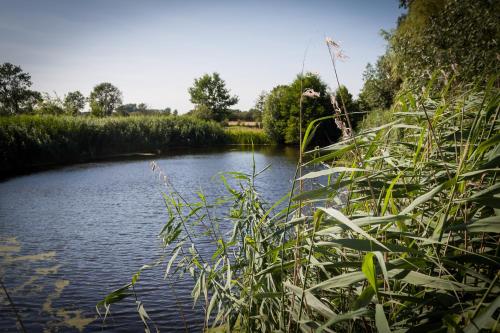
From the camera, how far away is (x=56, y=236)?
9.77 meters

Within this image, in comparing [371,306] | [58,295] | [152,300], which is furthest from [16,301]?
[371,306]

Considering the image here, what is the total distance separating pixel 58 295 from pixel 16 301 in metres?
0.67

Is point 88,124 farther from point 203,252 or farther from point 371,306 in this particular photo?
point 371,306

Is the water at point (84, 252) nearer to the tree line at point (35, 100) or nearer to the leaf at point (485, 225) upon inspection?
the leaf at point (485, 225)

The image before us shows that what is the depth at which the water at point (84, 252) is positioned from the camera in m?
5.61

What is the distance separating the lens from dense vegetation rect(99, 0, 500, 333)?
147 cm

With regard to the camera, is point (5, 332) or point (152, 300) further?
point (152, 300)

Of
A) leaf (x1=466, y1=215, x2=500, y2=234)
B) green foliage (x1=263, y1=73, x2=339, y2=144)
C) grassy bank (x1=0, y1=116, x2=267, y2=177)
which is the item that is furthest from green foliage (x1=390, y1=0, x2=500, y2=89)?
green foliage (x1=263, y1=73, x2=339, y2=144)

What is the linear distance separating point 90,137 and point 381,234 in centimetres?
3322

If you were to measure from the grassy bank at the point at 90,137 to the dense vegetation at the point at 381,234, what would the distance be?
2335 centimetres

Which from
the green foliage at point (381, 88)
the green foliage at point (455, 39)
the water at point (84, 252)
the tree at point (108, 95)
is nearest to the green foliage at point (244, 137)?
the green foliage at point (381, 88)

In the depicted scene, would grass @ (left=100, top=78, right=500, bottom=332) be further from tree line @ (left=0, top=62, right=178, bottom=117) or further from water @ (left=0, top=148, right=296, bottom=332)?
tree line @ (left=0, top=62, right=178, bottom=117)

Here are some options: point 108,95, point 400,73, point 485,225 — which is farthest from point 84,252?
point 108,95

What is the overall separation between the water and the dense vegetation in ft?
3.29
